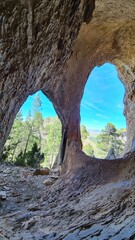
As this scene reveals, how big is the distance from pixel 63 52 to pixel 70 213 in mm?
4541

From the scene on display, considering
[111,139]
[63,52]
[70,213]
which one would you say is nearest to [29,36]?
[63,52]

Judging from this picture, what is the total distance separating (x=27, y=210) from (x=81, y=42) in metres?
7.78

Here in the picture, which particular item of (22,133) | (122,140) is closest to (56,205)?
(22,133)

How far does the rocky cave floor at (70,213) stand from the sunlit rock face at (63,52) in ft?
6.94

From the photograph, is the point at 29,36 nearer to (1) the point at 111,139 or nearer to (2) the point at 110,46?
(2) the point at 110,46

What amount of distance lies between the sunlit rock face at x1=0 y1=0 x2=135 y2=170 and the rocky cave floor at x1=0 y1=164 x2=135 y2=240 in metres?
2.12

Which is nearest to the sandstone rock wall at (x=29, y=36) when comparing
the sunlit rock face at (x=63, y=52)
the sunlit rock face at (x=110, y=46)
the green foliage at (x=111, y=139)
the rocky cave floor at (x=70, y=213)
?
the sunlit rock face at (x=63, y=52)

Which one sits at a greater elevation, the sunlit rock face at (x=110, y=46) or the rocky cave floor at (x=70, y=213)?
the sunlit rock face at (x=110, y=46)

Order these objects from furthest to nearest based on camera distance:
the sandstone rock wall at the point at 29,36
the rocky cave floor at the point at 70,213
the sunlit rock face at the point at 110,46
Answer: the sunlit rock face at the point at 110,46
the rocky cave floor at the point at 70,213
the sandstone rock wall at the point at 29,36

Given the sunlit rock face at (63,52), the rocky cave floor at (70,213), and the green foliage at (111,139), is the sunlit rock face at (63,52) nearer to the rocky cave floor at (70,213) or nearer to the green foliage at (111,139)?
the rocky cave floor at (70,213)

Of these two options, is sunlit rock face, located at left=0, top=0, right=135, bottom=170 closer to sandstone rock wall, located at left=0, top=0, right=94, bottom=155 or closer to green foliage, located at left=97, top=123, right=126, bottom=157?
sandstone rock wall, located at left=0, top=0, right=94, bottom=155

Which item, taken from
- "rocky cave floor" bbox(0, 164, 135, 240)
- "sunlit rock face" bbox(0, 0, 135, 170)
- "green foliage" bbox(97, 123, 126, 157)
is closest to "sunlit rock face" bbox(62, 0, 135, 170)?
"sunlit rock face" bbox(0, 0, 135, 170)

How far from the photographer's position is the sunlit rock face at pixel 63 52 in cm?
346

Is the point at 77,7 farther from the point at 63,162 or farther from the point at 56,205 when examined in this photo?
the point at 63,162
